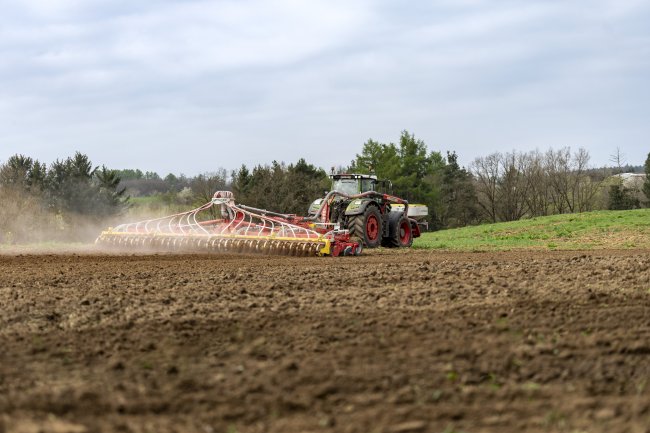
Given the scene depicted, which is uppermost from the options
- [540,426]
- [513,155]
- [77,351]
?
[513,155]

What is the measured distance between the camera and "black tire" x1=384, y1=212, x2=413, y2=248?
22219 millimetres

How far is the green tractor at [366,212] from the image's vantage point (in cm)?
2073

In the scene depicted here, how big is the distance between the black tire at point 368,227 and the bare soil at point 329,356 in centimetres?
983

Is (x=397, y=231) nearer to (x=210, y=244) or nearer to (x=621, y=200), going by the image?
(x=210, y=244)

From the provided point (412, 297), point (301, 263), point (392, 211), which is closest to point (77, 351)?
point (412, 297)

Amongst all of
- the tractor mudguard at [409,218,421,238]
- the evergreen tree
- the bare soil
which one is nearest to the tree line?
the evergreen tree

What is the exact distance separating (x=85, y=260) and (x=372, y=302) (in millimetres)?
8943

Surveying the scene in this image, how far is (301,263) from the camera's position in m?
15.2

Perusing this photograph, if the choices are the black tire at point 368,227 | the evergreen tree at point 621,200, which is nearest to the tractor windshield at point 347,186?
the black tire at point 368,227

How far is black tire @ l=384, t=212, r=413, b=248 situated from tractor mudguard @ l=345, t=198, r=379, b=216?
95 cm

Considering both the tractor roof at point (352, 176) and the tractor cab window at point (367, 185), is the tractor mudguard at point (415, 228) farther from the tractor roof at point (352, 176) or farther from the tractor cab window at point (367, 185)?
the tractor roof at point (352, 176)

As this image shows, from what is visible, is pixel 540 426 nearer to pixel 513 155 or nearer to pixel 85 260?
pixel 85 260

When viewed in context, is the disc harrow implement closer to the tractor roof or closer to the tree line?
the tractor roof

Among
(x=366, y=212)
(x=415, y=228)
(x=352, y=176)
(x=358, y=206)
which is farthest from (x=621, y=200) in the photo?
(x=366, y=212)
